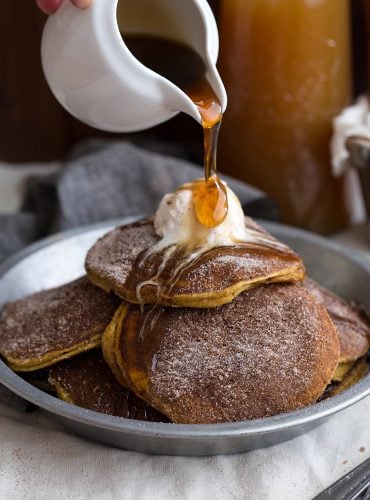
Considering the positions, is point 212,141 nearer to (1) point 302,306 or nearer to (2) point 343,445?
(1) point 302,306

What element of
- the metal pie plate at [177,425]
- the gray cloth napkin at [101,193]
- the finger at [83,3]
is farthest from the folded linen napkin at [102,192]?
the finger at [83,3]

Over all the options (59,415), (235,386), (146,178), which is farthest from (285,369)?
(146,178)

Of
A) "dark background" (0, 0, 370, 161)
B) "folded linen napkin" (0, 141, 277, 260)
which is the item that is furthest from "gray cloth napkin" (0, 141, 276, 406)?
"dark background" (0, 0, 370, 161)

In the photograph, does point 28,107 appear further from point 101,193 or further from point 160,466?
point 160,466

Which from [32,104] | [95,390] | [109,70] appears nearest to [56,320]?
[95,390]

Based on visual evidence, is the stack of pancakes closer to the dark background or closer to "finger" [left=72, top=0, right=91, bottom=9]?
"finger" [left=72, top=0, right=91, bottom=9]

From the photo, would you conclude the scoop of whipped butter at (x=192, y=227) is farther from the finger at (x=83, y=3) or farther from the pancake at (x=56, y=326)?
the finger at (x=83, y=3)
